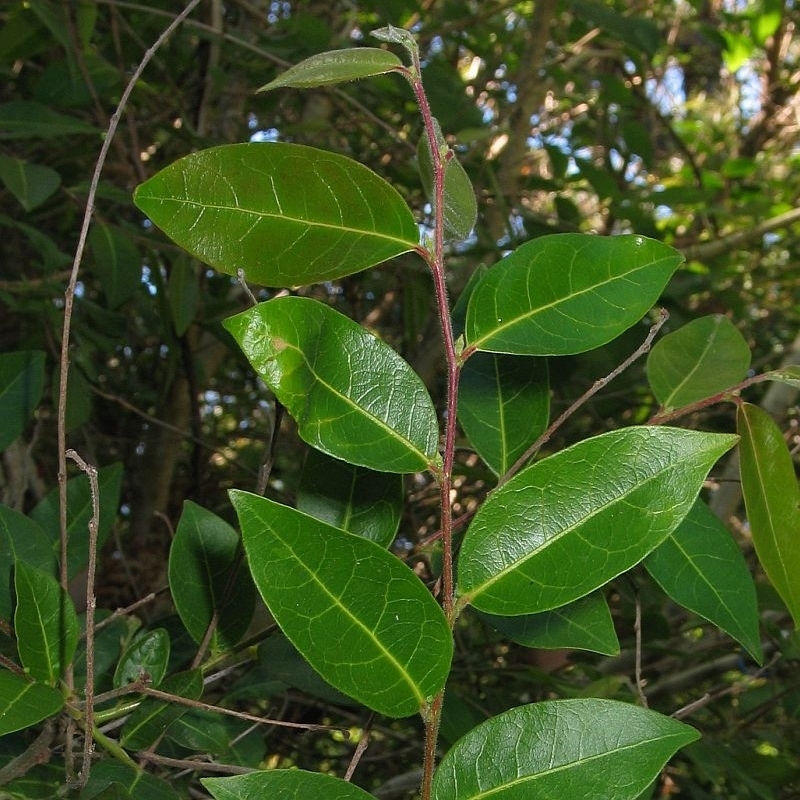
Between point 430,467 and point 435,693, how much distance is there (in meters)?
0.10

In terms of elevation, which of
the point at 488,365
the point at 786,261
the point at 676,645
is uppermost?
the point at 488,365

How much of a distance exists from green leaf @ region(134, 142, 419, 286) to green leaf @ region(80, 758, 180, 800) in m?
0.25

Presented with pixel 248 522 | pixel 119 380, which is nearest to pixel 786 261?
pixel 119 380

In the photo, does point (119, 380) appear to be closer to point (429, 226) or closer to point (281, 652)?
point (429, 226)

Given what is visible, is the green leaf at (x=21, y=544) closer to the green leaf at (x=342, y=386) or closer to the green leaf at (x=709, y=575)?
the green leaf at (x=342, y=386)

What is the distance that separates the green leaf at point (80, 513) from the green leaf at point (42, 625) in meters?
0.15

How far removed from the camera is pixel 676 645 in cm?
125

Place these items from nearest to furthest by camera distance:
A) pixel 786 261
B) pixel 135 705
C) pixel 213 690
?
pixel 135 705, pixel 213 690, pixel 786 261

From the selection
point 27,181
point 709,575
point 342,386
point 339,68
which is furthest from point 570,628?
point 27,181

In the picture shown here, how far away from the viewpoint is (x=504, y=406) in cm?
54

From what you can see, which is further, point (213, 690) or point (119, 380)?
point (119, 380)

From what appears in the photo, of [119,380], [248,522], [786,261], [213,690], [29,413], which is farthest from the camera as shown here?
[786,261]

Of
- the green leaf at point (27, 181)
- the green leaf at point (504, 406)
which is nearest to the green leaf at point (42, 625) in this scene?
the green leaf at point (504, 406)

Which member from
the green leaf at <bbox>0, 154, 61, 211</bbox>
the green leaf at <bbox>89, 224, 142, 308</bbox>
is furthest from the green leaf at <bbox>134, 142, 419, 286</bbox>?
the green leaf at <bbox>89, 224, 142, 308</bbox>
